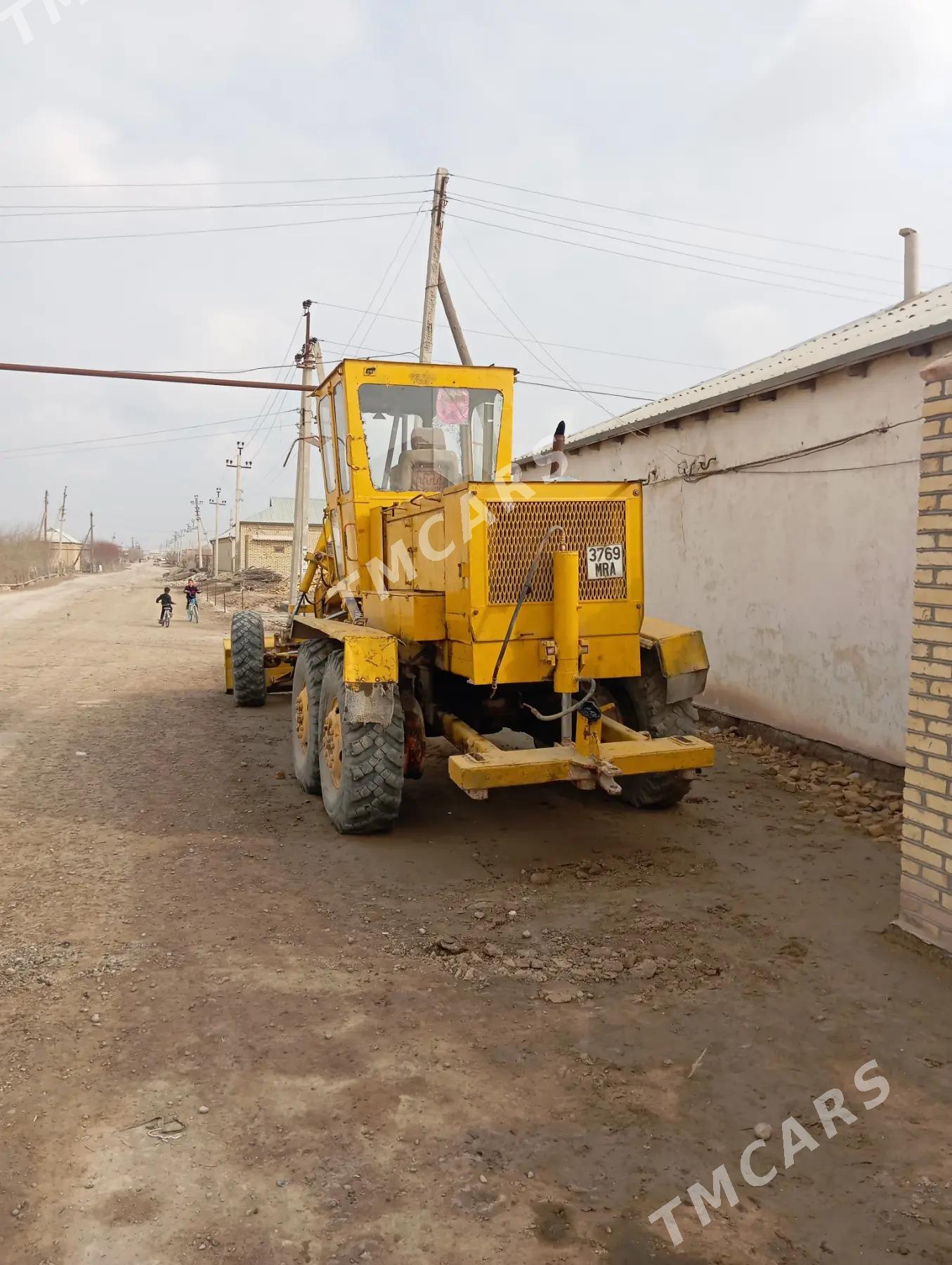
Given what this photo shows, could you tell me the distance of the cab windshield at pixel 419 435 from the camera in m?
6.79

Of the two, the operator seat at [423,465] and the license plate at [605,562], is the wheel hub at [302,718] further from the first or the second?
the license plate at [605,562]

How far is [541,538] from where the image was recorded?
5.39 metres

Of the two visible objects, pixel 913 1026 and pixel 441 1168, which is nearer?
pixel 441 1168

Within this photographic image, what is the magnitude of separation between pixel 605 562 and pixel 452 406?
2141 millimetres

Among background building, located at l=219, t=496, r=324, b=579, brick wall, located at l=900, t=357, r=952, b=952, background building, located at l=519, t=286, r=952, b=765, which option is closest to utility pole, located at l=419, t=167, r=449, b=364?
background building, located at l=519, t=286, r=952, b=765

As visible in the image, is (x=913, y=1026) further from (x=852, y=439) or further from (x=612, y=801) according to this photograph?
(x=852, y=439)

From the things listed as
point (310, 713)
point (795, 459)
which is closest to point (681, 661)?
point (310, 713)

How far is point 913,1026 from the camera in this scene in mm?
3467

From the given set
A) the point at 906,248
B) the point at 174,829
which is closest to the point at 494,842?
the point at 174,829

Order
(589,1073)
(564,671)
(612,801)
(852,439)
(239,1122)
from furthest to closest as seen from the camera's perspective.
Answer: (852,439), (612,801), (564,671), (589,1073), (239,1122)

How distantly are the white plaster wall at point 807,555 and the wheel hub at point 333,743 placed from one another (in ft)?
13.4

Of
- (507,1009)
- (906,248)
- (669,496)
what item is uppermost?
(906,248)

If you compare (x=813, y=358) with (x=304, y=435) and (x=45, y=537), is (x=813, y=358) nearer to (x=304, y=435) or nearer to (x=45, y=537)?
(x=304, y=435)

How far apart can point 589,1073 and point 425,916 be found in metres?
1.55
